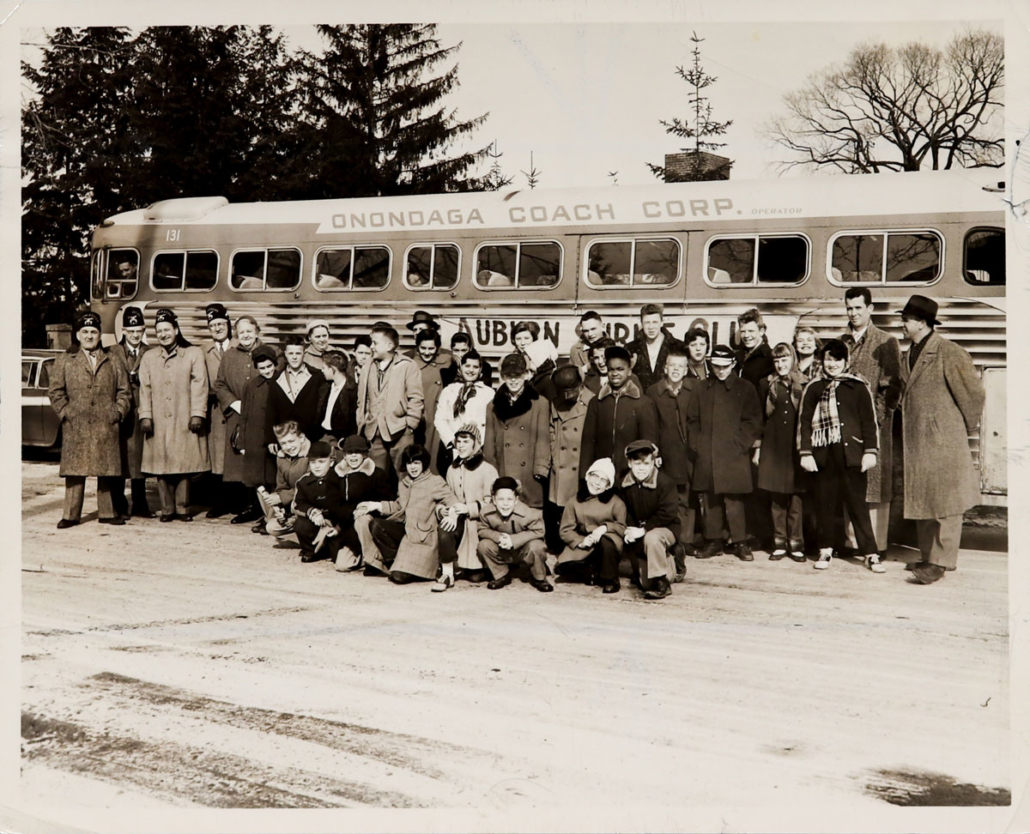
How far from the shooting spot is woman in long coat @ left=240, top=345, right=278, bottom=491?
636 centimetres

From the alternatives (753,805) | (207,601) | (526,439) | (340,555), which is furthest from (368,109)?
(753,805)

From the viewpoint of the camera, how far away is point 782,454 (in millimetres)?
5539

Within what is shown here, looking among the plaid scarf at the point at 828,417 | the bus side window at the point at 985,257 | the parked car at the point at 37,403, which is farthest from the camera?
the plaid scarf at the point at 828,417

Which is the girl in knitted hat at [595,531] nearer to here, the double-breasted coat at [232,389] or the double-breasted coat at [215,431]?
the double-breasted coat at [232,389]

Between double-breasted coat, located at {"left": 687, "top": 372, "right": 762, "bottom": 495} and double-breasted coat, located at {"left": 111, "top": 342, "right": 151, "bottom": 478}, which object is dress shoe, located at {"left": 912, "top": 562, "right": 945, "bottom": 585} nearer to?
double-breasted coat, located at {"left": 687, "top": 372, "right": 762, "bottom": 495}

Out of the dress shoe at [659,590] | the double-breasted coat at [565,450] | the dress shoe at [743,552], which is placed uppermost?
the double-breasted coat at [565,450]

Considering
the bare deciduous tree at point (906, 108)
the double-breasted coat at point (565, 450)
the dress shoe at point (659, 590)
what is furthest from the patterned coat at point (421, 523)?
the bare deciduous tree at point (906, 108)

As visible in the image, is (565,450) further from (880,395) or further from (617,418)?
(880,395)

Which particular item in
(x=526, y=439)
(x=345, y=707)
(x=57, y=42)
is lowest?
(x=345, y=707)

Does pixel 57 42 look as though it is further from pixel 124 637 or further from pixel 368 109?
pixel 124 637

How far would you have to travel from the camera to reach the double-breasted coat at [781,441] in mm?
5504

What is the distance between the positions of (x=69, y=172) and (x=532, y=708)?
4.08 metres

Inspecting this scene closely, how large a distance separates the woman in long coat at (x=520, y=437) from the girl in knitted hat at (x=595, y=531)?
1.24 feet

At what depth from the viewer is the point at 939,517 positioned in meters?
4.98
